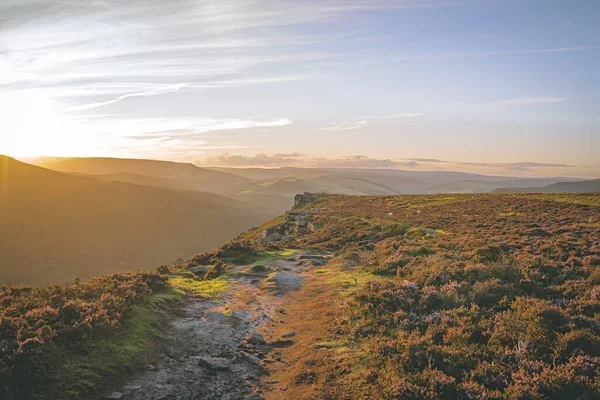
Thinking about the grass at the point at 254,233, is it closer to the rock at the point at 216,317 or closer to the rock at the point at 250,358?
the rock at the point at 216,317

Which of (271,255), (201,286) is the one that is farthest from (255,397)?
(271,255)

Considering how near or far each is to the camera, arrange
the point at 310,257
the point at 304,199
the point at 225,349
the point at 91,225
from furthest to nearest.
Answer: the point at 91,225, the point at 304,199, the point at 310,257, the point at 225,349

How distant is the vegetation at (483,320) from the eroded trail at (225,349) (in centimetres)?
258

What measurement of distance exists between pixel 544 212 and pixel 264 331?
33417 mm

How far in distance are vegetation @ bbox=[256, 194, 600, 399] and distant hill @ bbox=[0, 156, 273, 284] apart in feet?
262

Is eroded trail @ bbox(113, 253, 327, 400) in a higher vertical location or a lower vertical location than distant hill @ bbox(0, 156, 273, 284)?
higher

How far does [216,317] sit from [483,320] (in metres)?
8.92

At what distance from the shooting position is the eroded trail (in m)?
7.71

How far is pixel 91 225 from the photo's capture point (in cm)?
11362

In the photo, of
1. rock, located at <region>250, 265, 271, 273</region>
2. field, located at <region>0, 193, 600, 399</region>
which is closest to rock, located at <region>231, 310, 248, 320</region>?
field, located at <region>0, 193, 600, 399</region>

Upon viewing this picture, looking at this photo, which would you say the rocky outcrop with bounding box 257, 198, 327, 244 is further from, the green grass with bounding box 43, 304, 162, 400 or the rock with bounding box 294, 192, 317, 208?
the green grass with bounding box 43, 304, 162, 400

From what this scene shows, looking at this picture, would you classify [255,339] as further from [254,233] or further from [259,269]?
[254,233]

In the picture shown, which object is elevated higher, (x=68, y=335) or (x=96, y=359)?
(x=68, y=335)

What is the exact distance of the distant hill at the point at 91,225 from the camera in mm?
82000
